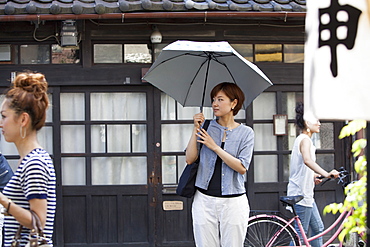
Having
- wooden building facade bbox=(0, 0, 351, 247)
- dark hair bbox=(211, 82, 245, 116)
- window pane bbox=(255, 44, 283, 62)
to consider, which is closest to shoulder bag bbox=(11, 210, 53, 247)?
dark hair bbox=(211, 82, 245, 116)

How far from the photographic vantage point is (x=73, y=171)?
8.02 metres

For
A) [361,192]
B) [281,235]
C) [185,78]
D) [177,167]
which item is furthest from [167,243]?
[361,192]

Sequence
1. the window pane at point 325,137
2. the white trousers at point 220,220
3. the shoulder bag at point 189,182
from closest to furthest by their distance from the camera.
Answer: the white trousers at point 220,220 < the shoulder bag at point 189,182 < the window pane at point 325,137

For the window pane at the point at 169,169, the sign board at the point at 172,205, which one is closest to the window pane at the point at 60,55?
the window pane at the point at 169,169

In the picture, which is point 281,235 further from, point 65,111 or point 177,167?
point 65,111

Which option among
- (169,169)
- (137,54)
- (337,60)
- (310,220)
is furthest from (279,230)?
(337,60)

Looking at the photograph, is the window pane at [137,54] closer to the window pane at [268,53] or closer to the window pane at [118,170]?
the window pane at [118,170]

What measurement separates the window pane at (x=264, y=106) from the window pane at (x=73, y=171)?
8.46ft

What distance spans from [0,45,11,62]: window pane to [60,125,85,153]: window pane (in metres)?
1.21

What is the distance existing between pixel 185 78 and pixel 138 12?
1.93 m

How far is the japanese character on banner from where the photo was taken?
2.38 m

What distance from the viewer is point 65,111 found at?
801cm

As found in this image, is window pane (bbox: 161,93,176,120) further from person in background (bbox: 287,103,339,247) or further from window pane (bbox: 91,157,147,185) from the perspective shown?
person in background (bbox: 287,103,339,247)

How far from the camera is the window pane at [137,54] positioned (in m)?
8.02
